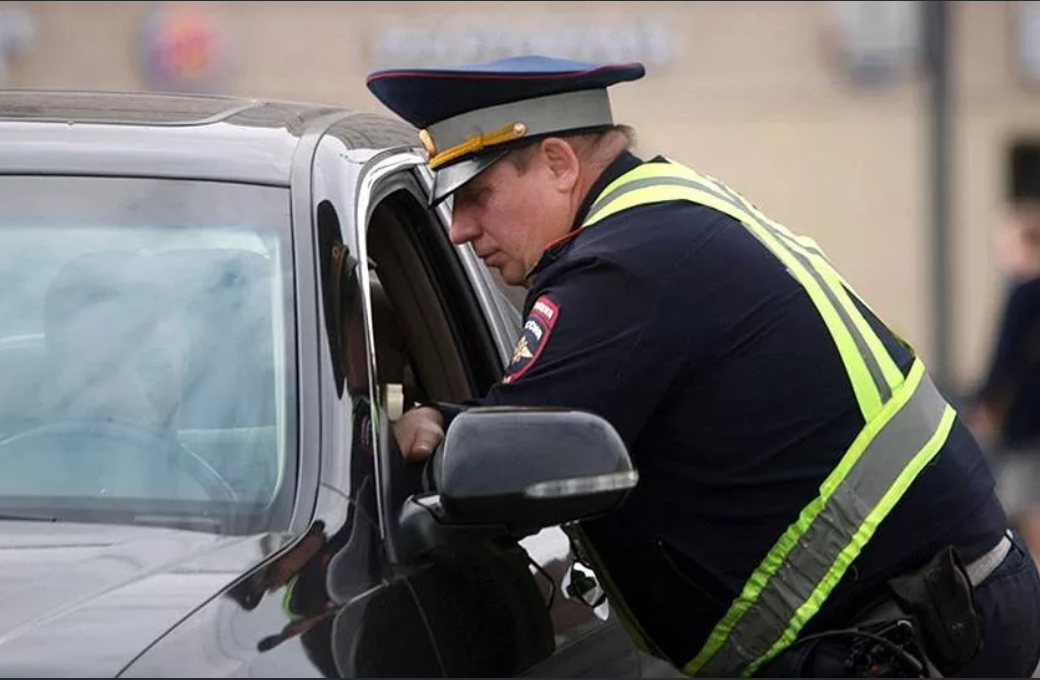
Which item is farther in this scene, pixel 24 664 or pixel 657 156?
pixel 657 156

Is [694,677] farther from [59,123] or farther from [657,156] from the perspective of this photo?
[59,123]

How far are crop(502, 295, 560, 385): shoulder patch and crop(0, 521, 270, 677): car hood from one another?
1.83ft

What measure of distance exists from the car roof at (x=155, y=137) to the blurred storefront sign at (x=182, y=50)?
53.4 feet

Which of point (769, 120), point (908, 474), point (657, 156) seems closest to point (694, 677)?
point (908, 474)

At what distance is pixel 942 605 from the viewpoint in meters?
3.32

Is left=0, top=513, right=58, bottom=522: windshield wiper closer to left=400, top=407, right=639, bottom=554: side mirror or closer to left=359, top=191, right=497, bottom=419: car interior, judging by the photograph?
left=400, top=407, right=639, bottom=554: side mirror

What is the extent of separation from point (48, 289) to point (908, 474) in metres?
1.28

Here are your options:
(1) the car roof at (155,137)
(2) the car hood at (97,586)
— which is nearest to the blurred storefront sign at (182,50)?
(1) the car roof at (155,137)

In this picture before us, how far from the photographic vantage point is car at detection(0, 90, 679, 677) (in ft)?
8.70

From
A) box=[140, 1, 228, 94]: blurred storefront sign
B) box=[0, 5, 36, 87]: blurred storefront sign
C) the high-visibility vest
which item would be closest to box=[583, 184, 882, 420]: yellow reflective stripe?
the high-visibility vest

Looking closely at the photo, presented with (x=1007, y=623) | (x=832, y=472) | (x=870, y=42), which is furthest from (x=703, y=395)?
(x=870, y=42)

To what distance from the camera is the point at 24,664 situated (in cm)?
243

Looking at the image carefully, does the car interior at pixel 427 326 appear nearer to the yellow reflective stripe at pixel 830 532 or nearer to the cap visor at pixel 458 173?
the cap visor at pixel 458 173

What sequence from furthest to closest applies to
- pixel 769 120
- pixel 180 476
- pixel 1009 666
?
pixel 769 120, pixel 1009 666, pixel 180 476
